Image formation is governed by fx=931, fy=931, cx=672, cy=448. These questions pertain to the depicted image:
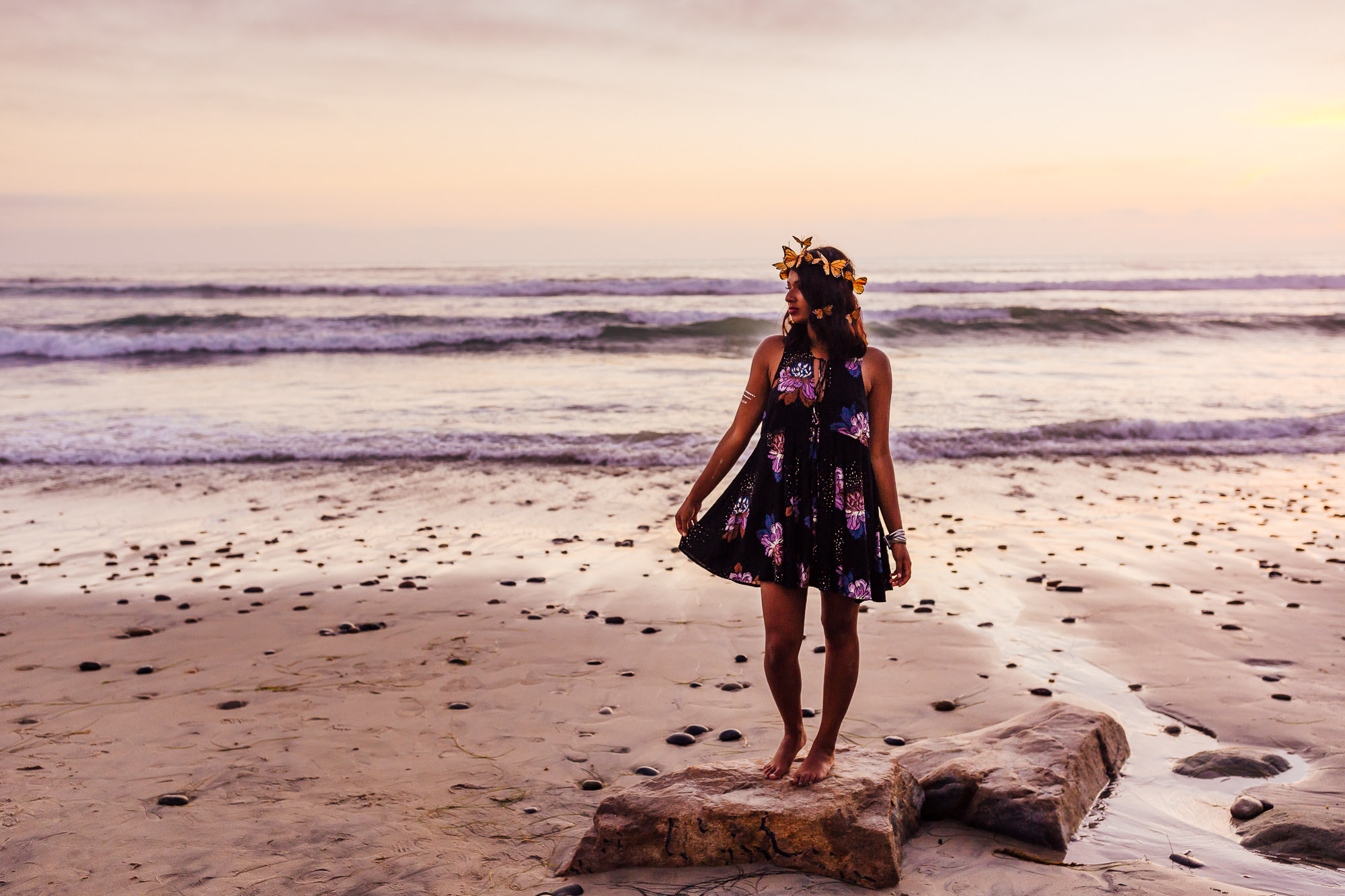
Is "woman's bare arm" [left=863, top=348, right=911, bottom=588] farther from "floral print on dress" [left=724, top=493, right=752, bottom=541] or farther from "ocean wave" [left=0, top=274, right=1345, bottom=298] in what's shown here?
"ocean wave" [left=0, top=274, right=1345, bottom=298]

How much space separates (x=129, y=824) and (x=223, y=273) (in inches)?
2148

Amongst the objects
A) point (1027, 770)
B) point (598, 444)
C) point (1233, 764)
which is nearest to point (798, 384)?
point (1027, 770)

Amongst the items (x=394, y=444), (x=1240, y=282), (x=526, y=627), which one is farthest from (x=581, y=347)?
(x=1240, y=282)

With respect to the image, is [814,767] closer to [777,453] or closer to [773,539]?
[773,539]

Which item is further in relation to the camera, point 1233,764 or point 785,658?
point 1233,764

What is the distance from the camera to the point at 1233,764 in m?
4.09

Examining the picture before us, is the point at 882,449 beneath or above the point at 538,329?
beneath

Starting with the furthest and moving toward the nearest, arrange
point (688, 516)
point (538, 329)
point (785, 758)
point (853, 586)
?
point (538, 329), point (688, 516), point (785, 758), point (853, 586)

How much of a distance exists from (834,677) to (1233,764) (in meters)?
1.90

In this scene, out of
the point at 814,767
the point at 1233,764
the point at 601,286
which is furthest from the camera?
the point at 601,286

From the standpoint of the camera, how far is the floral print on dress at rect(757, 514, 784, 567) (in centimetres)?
358

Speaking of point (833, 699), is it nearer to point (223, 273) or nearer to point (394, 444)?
point (394, 444)

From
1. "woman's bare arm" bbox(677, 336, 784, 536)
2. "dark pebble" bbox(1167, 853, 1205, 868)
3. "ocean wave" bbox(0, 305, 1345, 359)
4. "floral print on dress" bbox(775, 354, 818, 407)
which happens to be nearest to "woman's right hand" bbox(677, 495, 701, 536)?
"woman's bare arm" bbox(677, 336, 784, 536)

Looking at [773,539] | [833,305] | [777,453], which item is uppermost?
[833,305]
